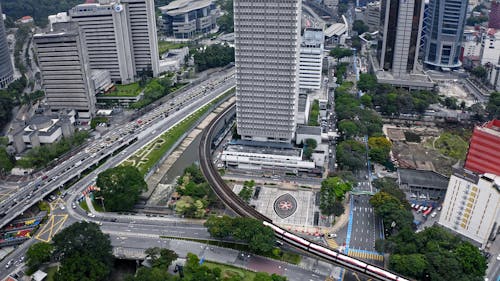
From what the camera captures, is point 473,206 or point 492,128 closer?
point 473,206

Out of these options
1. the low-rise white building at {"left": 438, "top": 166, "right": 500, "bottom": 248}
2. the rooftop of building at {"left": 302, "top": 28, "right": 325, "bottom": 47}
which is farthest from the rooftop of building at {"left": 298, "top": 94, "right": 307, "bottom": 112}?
the low-rise white building at {"left": 438, "top": 166, "right": 500, "bottom": 248}

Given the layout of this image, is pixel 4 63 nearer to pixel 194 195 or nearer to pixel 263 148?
pixel 194 195

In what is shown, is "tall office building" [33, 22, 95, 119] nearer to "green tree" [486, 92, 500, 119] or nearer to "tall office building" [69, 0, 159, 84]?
"tall office building" [69, 0, 159, 84]

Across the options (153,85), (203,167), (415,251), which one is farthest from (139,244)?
(153,85)

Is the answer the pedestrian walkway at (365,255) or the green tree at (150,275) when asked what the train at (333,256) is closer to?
the pedestrian walkway at (365,255)

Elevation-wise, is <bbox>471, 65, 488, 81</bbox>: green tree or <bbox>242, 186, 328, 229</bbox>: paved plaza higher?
<bbox>471, 65, 488, 81</bbox>: green tree

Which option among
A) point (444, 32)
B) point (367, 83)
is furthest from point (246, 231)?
point (444, 32)
